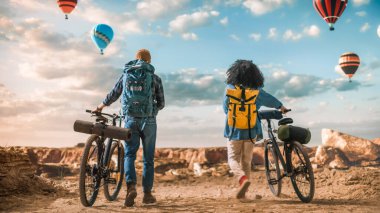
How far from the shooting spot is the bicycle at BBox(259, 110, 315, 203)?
204 inches

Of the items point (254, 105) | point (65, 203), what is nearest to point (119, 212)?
point (65, 203)

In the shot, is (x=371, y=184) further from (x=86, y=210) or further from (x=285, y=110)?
(x=86, y=210)

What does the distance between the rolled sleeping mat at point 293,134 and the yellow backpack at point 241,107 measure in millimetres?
452

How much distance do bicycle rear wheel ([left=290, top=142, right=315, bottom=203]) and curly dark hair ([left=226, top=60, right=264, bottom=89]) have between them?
105cm

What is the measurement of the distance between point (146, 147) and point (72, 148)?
33857 millimetres

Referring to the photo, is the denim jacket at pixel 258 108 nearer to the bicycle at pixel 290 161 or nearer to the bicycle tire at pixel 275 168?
the bicycle at pixel 290 161

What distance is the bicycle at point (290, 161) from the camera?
17.0 feet

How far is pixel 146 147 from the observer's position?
5301 mm

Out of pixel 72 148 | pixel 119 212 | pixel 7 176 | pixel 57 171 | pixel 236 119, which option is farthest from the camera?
pixel 72 148

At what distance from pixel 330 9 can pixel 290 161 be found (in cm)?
2213

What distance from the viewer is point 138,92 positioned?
5.17 meters

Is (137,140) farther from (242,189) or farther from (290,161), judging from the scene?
(290,161)

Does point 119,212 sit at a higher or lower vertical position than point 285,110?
lower

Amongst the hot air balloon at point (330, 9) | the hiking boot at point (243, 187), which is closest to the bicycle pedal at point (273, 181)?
the hiking boot at point (243, 187)
